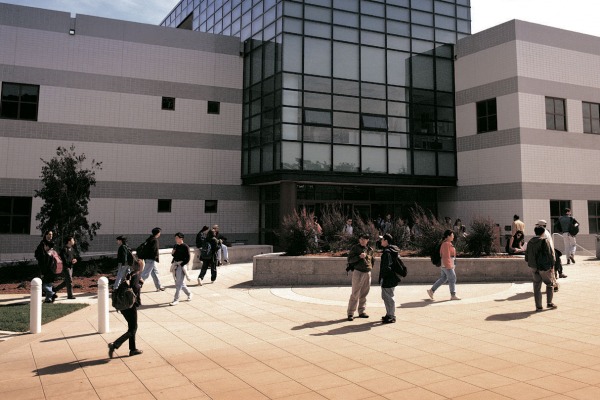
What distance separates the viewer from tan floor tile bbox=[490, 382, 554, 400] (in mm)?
5078

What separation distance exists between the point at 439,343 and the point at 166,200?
18.2 m

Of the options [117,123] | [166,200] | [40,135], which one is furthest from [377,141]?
[40,135]

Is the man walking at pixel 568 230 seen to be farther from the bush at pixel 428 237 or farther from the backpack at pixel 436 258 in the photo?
the backpack at pixel 436 258

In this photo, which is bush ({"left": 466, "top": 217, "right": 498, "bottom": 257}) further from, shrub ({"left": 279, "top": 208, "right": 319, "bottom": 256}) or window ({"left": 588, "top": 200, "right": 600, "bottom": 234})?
window ({"left": 588, "top": 200, "right": 600, "bottom": 234})

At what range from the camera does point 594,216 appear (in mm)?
23234

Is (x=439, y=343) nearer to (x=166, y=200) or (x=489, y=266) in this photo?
(x=489, y=266)

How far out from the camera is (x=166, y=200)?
23.0 metres

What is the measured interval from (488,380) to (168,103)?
21313 mm

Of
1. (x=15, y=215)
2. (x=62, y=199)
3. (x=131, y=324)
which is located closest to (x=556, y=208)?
(x=131, y=324)

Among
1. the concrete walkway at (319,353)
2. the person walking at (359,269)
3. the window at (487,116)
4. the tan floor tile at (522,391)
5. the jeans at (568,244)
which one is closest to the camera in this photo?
the tan floor tile at (522,391)

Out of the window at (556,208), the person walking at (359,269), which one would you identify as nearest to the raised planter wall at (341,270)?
the person walking at (359,269)

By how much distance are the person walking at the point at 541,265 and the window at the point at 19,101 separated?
70.7 ft

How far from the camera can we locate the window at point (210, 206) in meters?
23.7

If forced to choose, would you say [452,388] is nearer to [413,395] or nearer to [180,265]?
[413,395]
